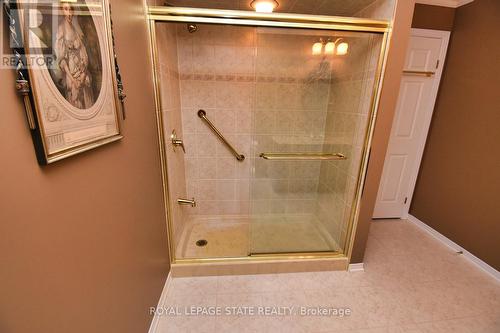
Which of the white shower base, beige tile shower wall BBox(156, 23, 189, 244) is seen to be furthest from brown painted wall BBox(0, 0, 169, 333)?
the white shower base

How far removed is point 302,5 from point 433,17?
4.54 feet

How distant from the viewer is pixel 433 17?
2.10 metres

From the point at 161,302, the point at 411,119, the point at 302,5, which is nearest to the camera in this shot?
the point at 161,302

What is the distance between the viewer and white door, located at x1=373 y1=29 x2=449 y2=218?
7.19ft

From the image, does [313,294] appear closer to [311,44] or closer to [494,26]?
[311,44]

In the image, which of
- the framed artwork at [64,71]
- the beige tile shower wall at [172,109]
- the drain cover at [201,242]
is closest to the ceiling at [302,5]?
the beige tile shower wall at [172,109]

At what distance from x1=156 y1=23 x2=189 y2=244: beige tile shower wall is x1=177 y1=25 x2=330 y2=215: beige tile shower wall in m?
0.16

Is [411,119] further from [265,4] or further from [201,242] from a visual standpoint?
[201,242]

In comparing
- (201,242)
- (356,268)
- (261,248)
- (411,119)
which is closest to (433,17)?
(411,119)

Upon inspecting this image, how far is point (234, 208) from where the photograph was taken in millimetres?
2523

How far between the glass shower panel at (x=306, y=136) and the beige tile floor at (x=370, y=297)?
29 centimetres

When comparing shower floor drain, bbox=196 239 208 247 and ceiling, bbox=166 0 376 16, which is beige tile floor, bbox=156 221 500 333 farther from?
ceiling, bbox=166 0 376 16

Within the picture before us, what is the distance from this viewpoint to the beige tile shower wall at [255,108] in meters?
1.86

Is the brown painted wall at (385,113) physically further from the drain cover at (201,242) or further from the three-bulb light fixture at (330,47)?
the drain cover at (201,242)
